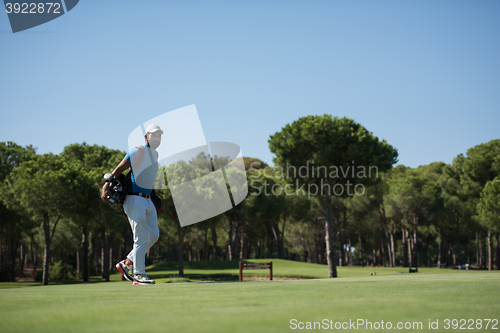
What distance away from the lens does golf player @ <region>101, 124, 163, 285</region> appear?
6.21 meters

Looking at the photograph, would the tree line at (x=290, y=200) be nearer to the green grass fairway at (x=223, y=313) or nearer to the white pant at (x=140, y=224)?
the white pant at (x=140, y=224)

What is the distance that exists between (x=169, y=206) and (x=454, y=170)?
35395 millimetres

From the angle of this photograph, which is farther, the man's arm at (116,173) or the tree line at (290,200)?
the tree line at (290,200)

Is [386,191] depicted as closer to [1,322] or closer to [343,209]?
[343,209]

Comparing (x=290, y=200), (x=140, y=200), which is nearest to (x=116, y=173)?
(x=140, y=200)

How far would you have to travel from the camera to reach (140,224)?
630 centimetres

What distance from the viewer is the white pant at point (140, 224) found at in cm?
624

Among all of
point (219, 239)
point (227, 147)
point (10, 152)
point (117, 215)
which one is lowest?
point (219, 239)

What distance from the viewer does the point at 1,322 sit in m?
2.59

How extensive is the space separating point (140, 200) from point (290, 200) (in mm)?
49524

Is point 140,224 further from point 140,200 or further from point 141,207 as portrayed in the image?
point 140,200

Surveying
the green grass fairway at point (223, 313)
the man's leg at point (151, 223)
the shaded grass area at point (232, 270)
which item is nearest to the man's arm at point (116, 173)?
the man's leg at point (151, 223)

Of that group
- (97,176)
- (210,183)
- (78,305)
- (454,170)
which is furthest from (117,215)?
(454,170)

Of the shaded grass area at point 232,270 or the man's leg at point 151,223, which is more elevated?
the man's leg at point 151,223
